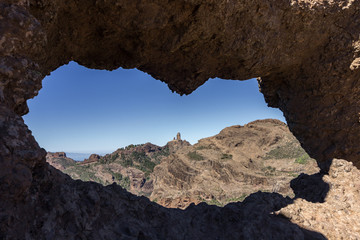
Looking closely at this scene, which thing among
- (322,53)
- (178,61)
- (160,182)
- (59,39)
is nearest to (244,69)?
(178,61)

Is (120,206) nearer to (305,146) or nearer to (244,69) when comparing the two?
(244,69)

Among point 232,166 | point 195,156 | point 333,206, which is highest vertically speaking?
point 195,156

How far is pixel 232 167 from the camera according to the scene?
4494 cm

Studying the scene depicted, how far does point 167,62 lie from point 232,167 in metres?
41.1

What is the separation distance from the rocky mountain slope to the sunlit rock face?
22559 millimetres

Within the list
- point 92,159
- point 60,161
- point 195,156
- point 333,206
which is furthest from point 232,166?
point 60,161

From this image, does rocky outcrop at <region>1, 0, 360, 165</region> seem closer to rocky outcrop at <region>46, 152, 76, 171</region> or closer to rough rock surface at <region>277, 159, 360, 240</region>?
rough rock surface at <region>277, 159, 360, 240</region>

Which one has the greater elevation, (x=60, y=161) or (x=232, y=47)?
(x=60, y=161)

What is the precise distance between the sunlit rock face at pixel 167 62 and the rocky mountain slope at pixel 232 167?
22.6 meters

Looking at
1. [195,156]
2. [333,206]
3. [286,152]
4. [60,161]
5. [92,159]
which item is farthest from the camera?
[60,161]

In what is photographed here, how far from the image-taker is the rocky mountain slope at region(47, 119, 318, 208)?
37.5m

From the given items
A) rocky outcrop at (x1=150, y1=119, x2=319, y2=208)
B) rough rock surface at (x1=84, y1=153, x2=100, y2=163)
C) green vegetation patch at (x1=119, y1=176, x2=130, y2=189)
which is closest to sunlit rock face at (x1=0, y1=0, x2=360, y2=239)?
rocky outcrop at (x1=150, y1=119, x2=319, y2=208)

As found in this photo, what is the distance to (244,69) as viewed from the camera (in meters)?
7.46

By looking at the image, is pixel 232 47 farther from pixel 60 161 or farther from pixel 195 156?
pixel 60 161
